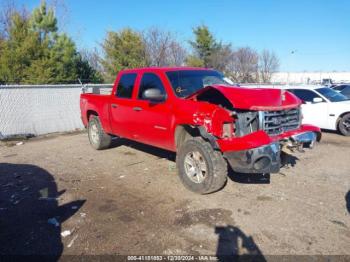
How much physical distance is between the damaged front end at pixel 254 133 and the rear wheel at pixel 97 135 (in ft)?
12.3

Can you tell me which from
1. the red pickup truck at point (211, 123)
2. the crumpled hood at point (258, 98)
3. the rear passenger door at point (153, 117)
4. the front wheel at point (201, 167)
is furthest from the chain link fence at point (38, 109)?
the crumpled hood at point (258, 98)

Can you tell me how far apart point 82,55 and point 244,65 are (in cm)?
1854

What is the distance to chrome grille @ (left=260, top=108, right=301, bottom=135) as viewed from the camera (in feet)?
14.9

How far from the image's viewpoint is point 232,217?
4129 mm

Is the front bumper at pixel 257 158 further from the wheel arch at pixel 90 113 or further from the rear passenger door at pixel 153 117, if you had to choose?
the wheel arch at pixel 90 113

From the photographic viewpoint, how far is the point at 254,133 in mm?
4426

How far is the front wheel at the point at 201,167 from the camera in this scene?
4582 millimetres

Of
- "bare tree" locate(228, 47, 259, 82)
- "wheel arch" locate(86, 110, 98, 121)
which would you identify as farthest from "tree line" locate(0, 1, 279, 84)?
"wheel arch" locate(86, 110, 98, 121)

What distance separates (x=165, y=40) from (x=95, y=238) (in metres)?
27.0

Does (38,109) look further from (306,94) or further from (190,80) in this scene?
(306,94)

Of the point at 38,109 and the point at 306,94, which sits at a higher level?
the point at 306,94

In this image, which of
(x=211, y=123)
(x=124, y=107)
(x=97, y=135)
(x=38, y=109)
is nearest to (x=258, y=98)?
(x=211, y=123)

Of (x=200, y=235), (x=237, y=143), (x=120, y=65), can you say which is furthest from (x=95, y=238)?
(x=120, y=65)

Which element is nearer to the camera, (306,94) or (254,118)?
(254,118)
